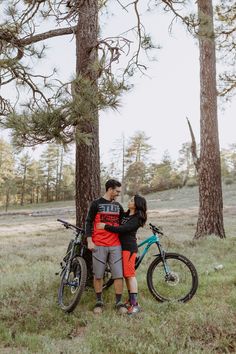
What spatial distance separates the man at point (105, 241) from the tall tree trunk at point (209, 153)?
5.92m

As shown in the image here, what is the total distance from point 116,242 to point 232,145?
61.9 meters

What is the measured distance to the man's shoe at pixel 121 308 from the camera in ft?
17.4

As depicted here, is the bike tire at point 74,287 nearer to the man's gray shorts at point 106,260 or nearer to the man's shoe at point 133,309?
the man's gray shorts at point 106,260

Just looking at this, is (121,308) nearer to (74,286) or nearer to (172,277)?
(74,286)

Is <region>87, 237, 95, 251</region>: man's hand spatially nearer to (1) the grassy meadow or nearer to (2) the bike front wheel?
(1) the grassy meadow

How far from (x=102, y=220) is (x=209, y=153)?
6.51 meters

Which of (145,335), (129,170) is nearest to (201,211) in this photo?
(145,335)

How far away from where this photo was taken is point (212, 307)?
17.1 ft

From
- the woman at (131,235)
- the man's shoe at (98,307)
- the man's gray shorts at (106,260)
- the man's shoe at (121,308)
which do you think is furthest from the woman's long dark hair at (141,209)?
the man's shoe at (98,307)

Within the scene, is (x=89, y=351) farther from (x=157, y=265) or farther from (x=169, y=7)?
(x=169, y=7)

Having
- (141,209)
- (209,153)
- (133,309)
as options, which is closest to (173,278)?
(133,309)

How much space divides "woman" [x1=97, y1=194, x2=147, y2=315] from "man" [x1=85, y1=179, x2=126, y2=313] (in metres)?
0.09

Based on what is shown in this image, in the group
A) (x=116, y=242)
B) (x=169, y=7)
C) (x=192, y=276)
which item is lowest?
(x=192, y=276)

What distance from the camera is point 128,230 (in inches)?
223
